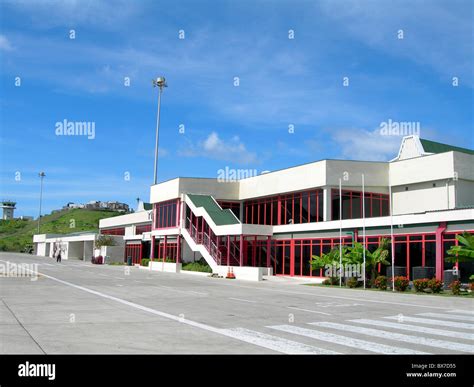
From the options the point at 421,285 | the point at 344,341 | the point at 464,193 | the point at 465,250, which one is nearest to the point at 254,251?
the point at 464,193

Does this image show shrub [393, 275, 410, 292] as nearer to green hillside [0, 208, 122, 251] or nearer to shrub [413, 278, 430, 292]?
shrub [413, 278, 430, 292]

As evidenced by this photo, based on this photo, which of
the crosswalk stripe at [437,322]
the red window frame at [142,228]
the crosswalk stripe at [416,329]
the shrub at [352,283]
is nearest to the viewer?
the crosswalk stripe at [416,329]

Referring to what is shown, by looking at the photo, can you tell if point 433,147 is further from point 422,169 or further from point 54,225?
point 54,225

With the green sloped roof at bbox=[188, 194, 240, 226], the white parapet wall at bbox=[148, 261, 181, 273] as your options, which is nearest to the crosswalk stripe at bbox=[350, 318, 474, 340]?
the green sloped roof at bbox=[188, 194, 240, 226]

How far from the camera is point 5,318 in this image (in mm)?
13578

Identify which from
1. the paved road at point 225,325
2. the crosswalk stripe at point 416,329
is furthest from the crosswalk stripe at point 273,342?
the crosswalk stripe at point 416,329

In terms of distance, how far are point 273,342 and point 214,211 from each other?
3576cm

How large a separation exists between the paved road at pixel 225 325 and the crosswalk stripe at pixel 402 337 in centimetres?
2

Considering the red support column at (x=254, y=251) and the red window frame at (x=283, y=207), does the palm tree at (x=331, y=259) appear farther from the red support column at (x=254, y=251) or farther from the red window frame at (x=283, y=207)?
the red support column at (x=254, y=251)

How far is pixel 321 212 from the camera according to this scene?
136ft

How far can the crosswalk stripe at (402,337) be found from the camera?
10.4 m
